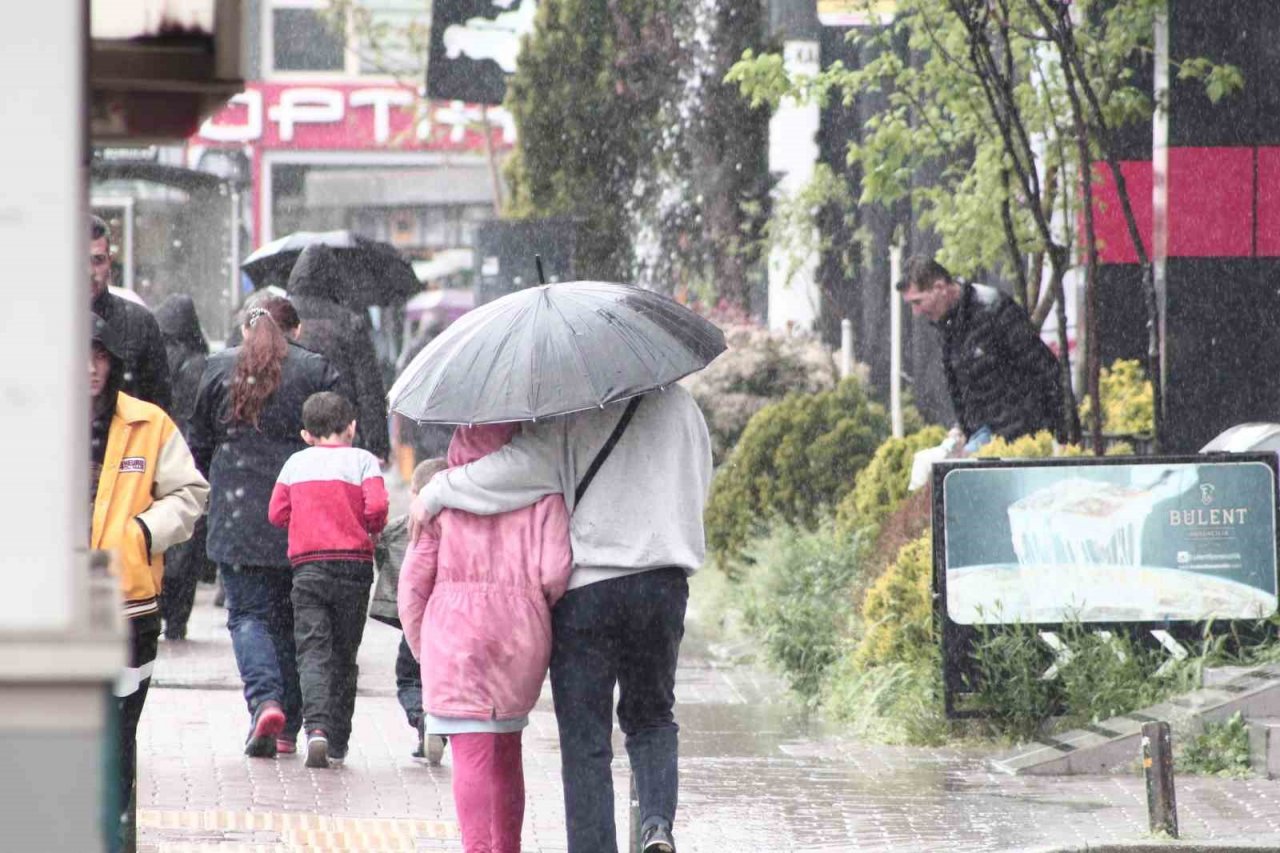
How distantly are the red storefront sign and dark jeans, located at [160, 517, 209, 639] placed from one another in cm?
2399

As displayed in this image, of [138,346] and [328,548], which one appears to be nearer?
[138,346]

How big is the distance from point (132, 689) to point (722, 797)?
2626 millimetres

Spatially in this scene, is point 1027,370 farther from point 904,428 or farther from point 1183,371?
point 904,428

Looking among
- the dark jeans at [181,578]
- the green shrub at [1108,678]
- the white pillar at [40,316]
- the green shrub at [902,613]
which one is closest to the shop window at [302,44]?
the dark jeans at [181,578]

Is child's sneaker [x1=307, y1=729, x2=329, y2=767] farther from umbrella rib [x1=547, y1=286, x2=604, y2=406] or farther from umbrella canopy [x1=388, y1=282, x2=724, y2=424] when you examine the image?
umbrella rib [x1=547, y1=286, x2=604, y2=406]

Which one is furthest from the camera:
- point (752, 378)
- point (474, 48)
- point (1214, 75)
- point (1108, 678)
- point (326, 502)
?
point (474, 48)

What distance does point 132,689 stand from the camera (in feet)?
20.9

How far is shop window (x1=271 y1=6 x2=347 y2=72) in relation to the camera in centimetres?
3712

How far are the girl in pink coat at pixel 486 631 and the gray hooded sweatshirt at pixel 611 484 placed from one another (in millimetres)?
60

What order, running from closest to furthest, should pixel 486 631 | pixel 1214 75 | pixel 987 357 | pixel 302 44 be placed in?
pixel 486 631, pixel 987 357, pixel 1214 75, pixel 302 44

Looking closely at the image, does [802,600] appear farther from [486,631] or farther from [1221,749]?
[486,631]

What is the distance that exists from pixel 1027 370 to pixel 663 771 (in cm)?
544

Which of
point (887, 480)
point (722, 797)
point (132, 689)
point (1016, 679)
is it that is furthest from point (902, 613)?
point (132, 689)

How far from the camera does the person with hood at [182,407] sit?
1153 cm
